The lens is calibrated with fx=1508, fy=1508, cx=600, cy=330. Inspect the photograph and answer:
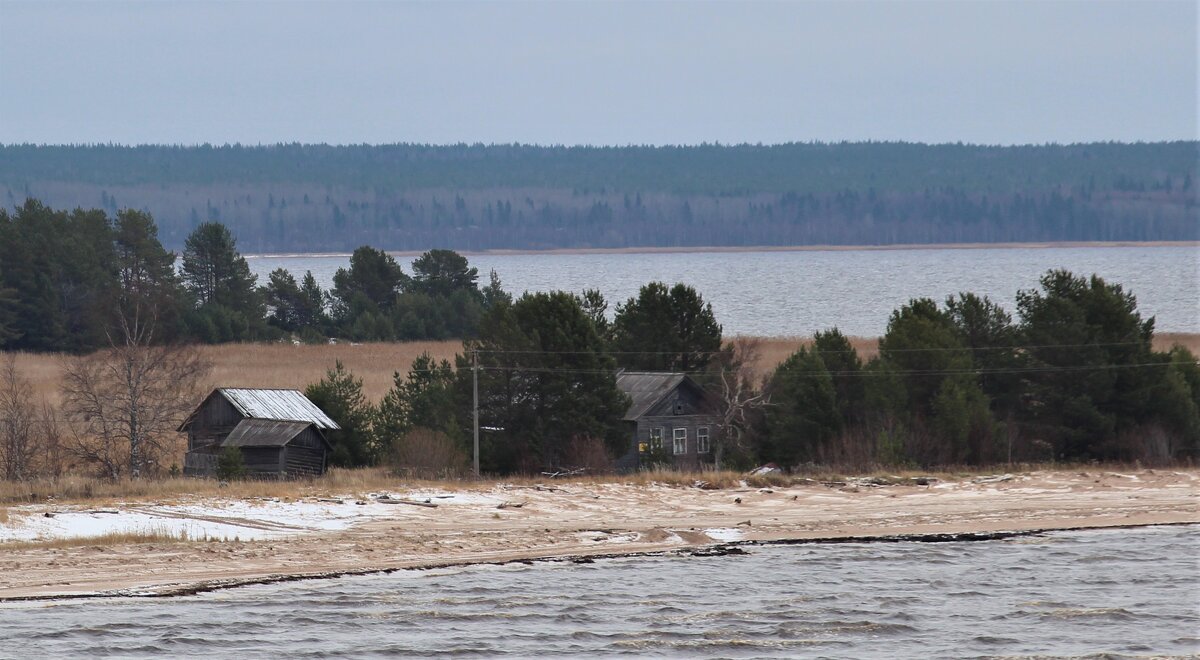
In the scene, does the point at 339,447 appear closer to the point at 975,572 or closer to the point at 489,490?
the point at 489,490

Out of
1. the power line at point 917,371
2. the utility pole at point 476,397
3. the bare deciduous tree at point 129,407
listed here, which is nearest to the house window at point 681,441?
the power line at point 917,371

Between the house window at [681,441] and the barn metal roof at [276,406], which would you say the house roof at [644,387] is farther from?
the barn metal roof at [276,406]

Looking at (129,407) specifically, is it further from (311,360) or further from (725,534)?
(311,360)

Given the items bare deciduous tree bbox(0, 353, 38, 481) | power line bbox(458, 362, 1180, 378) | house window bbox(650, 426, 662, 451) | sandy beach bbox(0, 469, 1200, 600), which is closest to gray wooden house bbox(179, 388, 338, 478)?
bare deciduous tree bbox(0, 353, 38, 481)

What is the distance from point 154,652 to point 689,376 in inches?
1238

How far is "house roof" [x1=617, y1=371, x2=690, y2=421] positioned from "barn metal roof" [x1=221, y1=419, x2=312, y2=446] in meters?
11.0

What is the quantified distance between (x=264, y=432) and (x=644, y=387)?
43.8ft

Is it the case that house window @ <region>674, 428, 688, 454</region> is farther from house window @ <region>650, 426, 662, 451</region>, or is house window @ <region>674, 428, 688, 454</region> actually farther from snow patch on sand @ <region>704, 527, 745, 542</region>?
snow patch on sand @ <region>704, 527, 745, 542</region>

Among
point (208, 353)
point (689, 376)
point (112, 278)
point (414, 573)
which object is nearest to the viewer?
point (414, 573)

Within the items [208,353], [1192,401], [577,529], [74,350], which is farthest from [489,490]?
[74,350]

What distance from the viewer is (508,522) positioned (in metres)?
35.3

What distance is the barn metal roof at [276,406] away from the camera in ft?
153

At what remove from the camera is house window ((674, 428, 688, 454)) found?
51.9m

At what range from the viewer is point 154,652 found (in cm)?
2309
